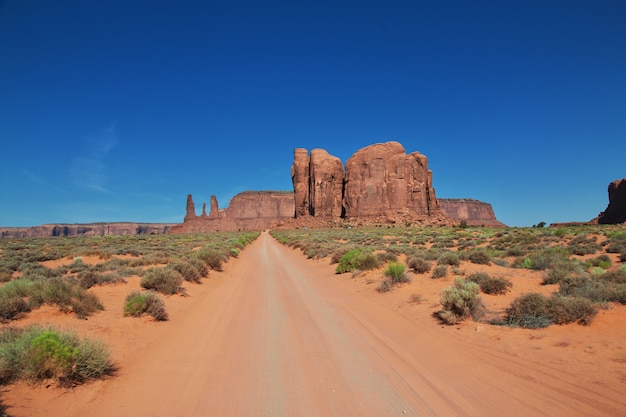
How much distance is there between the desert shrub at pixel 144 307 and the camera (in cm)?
782

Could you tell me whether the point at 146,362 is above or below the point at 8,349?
below

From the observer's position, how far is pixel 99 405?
3.93 m

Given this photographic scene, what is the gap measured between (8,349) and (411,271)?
39.6 feet

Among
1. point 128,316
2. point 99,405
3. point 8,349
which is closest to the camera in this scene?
point 99,405

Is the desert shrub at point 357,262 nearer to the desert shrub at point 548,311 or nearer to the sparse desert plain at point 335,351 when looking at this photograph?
the sparse desert plain at point 335,351

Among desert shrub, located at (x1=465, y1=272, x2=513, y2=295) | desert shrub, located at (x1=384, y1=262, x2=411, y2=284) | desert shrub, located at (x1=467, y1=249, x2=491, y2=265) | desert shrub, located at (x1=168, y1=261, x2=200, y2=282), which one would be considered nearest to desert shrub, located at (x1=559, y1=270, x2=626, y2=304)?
desert shrub, located at (x1=465, y1=272, x2=513, y2=295)

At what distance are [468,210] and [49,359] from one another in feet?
621

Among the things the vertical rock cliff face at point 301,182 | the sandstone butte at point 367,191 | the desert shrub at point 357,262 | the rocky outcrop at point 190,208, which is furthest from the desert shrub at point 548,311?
the rocky outcrop at point 190,208

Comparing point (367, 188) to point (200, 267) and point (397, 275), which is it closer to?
point (200, 267)

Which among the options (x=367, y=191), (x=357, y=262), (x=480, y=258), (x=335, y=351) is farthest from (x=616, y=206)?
(x=335, y=351)

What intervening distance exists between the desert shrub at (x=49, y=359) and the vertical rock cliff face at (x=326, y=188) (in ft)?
281

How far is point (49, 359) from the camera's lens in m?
4.26

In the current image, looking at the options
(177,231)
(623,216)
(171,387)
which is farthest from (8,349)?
(177,231)

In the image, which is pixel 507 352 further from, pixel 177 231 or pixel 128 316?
pixel 177 231
